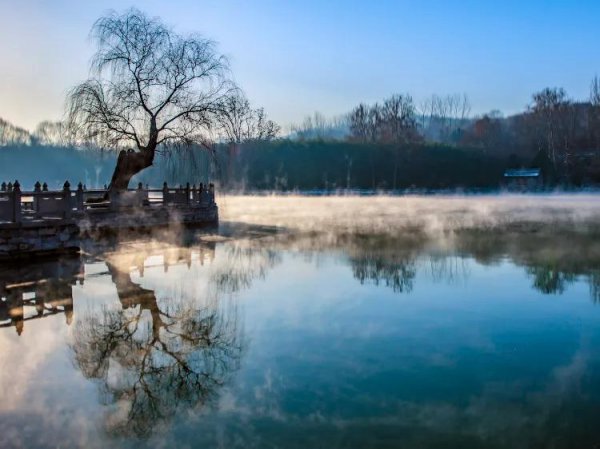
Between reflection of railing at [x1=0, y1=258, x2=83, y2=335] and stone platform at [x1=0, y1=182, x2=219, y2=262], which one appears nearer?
reflection of railing at [x1=0, y1=258, x2=83, y2=335]

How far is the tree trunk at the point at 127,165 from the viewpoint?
20.0 meters

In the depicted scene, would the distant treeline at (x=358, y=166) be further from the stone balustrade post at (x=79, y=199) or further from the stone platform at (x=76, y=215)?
the stone balustrade post at (x=79, y=199)

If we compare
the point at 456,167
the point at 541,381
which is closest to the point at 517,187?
the point at 456,167

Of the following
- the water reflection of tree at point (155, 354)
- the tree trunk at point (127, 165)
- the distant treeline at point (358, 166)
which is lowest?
the water reflection of tree at point (155, 354)

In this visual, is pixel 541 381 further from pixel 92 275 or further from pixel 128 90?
pixel 128 90

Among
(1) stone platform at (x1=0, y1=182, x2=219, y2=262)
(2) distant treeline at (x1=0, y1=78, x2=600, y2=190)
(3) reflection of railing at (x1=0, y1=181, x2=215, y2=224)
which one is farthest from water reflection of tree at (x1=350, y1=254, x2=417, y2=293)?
(2) distant treeline at (x1=0, y1=78, x2=600, y2=190)

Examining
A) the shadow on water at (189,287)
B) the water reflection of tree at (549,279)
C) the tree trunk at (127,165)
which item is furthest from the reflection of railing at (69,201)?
the water reflection of tree at (549,279)

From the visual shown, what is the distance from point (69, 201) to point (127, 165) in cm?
690

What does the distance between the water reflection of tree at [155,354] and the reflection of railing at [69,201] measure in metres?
5.64

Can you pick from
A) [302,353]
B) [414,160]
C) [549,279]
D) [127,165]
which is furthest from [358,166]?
[302,353]

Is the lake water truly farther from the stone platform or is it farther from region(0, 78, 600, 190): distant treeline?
region(0, 78, 600, 190): distant treeline

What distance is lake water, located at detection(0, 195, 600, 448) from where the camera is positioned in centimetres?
416

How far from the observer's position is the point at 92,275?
10344 millimetres

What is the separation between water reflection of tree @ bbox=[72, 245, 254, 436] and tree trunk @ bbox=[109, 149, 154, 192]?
498 inches
